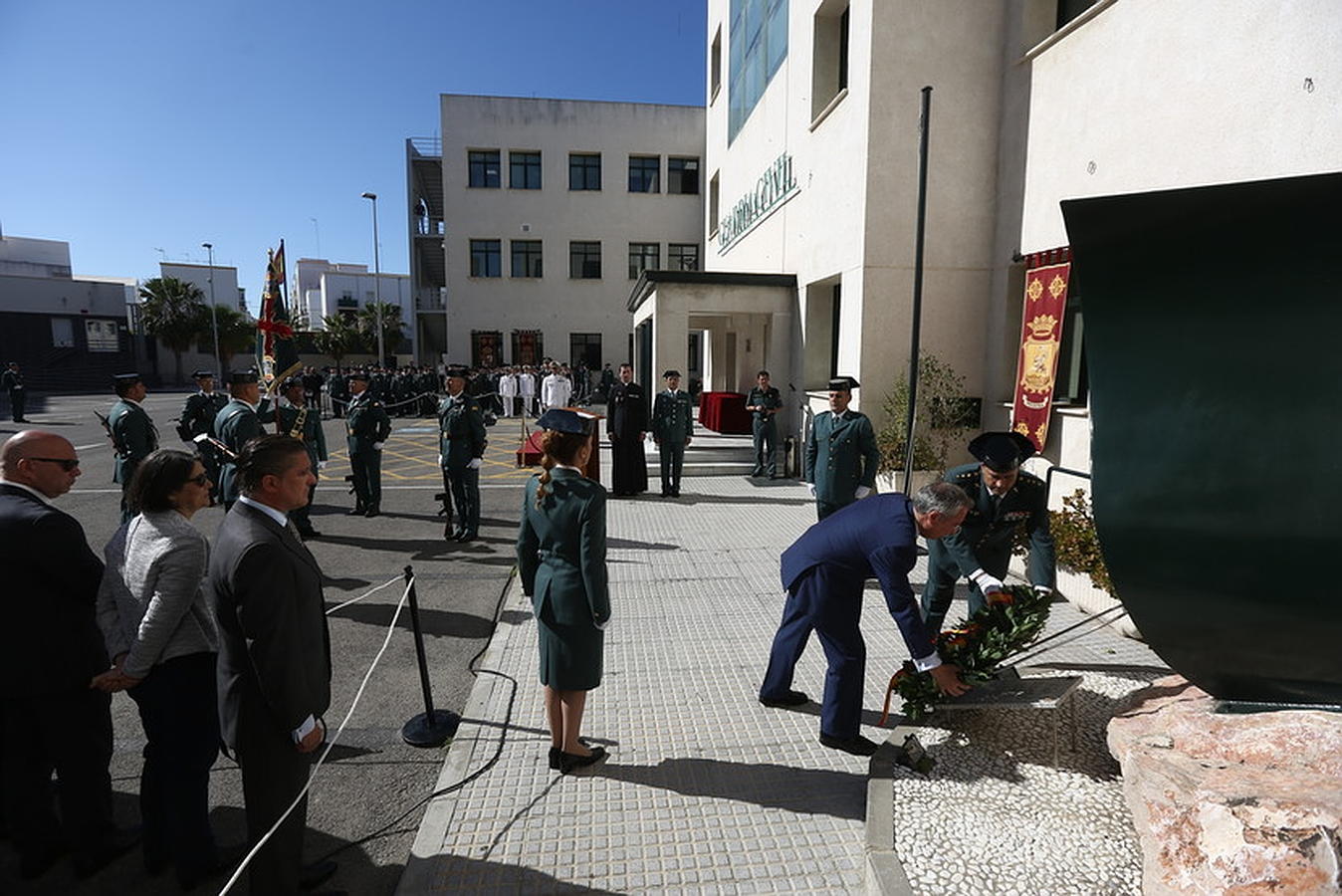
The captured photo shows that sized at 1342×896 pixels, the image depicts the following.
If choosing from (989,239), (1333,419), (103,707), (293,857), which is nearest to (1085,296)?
(1333,419)

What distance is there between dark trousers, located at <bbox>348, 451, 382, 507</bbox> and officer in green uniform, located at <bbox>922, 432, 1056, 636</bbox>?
8.24 m

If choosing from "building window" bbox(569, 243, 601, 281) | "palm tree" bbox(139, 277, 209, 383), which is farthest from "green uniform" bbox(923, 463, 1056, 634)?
"palm tree" bbox(139, 277, 209, 383)

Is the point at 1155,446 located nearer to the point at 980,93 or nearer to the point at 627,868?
the point at 627,868

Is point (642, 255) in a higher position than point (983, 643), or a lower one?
higher

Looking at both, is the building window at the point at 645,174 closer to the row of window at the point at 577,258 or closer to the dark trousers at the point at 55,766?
the row of window at the point at 577,258

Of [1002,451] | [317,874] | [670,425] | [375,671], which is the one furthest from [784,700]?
[670,425]

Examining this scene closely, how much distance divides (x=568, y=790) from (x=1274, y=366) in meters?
3.71

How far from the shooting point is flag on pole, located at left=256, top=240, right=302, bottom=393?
7.89 meters

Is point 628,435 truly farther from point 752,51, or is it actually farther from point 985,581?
point 752,51

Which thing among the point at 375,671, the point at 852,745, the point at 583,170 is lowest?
the point at 375,671

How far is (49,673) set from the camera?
2.94 m

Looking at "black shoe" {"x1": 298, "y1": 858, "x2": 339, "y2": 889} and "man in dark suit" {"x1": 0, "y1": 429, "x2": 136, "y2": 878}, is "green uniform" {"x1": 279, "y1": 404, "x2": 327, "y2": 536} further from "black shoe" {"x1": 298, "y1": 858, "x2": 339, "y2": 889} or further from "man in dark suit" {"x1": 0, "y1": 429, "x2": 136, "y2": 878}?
"black shoe" {"x1": 298, "y1": 858, "x2": 339, "y2": 889}

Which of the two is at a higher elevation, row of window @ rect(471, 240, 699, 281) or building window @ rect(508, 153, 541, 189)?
building window @ rect(508, 153, 541, 189)

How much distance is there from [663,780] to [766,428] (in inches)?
379
